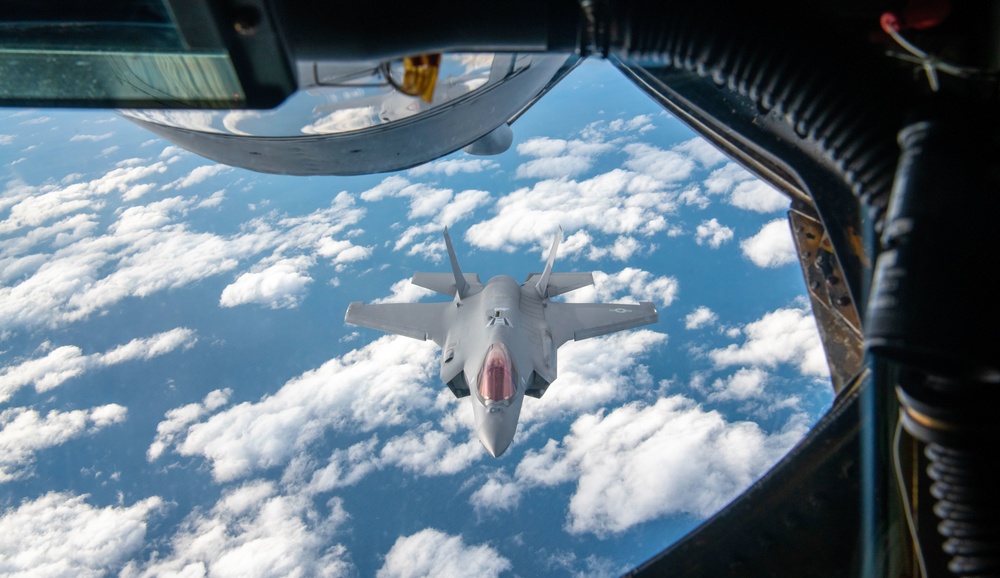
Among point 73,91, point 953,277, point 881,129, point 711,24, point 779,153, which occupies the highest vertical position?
point 73,91

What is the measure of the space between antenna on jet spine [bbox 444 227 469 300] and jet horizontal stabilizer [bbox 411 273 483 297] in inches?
6.3

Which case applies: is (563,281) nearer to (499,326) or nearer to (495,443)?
(499,326)

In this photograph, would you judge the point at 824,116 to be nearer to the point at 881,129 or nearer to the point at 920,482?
the point at 881,129

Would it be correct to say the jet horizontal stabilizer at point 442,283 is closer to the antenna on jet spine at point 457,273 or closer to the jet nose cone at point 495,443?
the antenna on jet spine at point 457,273

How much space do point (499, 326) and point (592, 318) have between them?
2.85 metres

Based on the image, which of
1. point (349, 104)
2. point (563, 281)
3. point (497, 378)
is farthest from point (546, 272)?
point (349, 104)

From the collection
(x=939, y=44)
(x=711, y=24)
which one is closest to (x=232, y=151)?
(x=711, y=24)

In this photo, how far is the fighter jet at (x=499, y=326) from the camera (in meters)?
11.8

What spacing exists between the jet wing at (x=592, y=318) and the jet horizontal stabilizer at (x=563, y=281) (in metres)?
0.50

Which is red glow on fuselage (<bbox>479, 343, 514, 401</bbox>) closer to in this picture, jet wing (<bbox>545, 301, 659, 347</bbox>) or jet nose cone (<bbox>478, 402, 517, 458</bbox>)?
jet nose cone (<bbox>478, 402, 517, 458</bbox>)

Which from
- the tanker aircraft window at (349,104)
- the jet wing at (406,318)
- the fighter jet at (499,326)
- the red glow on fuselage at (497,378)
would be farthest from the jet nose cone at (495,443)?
the tanker aircraft window at (349,104)

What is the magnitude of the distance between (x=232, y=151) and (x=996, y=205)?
9.25ft

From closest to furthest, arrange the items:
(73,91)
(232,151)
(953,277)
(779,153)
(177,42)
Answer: (953,277)
(177,42)
(73,91)
(779,153)
(232,151)

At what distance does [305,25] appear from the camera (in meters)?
1.64
